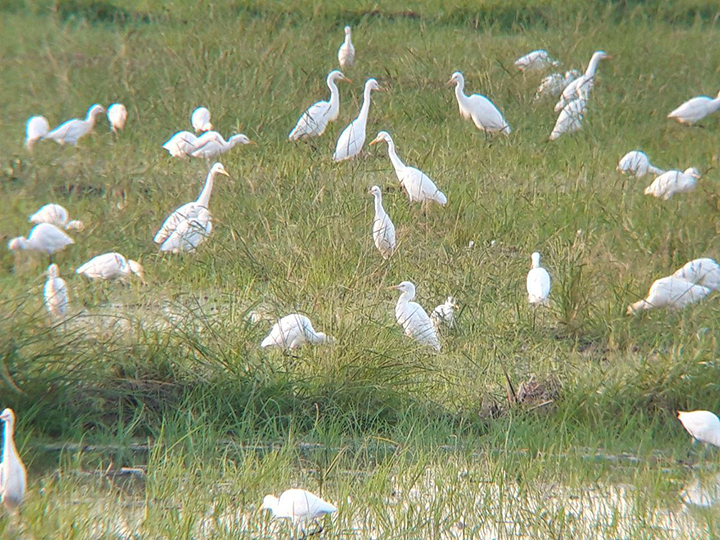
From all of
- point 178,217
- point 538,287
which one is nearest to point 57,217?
point 178,217

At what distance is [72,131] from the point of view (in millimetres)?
7902

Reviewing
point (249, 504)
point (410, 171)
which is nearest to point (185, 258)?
point (410, 171)

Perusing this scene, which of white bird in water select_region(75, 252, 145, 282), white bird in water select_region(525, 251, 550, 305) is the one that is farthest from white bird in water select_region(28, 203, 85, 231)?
white bird in water select_region(525, 251, 550, 305)

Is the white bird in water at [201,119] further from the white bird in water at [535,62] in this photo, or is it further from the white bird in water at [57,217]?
the white bird in water at [535,62]

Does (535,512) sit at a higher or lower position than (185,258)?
higher

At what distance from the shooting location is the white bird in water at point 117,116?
8.17 meters

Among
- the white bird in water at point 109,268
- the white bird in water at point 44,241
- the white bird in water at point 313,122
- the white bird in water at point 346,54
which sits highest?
the white bird in water at point 109,268

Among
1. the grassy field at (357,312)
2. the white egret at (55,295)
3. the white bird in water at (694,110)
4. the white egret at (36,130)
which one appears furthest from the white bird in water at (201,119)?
the white bird in water at (694,110)

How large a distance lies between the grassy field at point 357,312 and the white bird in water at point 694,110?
0.12 meters

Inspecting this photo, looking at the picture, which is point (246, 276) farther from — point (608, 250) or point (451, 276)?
point (608, 250)

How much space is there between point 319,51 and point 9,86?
312 centimetres

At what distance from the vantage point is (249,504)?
3123mm

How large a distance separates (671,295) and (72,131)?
5.10 meters

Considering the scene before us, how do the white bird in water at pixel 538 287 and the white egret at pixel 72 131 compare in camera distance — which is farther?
the white egret at pixel 72 131
